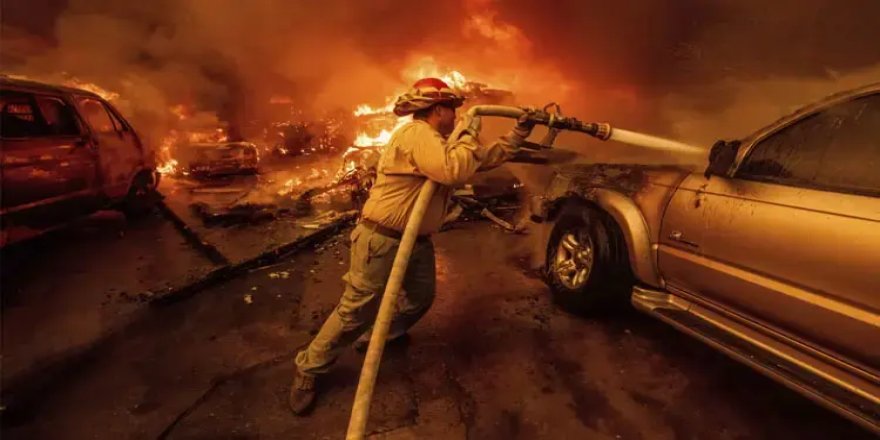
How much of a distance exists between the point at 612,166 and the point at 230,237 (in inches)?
198

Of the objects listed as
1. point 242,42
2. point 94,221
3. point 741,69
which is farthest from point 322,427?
point 242,42

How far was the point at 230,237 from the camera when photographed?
6723mm

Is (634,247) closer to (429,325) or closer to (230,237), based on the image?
(429,325)

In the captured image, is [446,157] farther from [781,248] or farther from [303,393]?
[781,248]

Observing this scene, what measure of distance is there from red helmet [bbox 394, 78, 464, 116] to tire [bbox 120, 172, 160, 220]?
6.16 metres

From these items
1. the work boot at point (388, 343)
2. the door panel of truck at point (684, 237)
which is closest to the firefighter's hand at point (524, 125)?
the door panel of truck at point (684, 237)

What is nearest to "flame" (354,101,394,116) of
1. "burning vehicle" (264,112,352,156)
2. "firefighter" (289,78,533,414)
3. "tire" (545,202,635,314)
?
"burning vehicle" (264,112,352,156)

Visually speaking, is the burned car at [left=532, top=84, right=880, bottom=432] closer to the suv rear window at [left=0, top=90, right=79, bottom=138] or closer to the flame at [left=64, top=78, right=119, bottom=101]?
the suv rear window at [left=0, top=90, right=79, bottom=138]

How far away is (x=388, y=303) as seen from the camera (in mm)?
Result: 2480

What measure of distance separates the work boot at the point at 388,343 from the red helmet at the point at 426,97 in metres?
1.74

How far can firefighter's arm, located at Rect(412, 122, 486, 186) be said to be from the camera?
2.60 metres

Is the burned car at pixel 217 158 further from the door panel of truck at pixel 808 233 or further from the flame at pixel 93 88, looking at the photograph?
the door panel of truck at pixel 808 233

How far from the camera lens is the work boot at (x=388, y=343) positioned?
12.0 feet

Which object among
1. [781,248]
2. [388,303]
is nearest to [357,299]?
[388,303]
